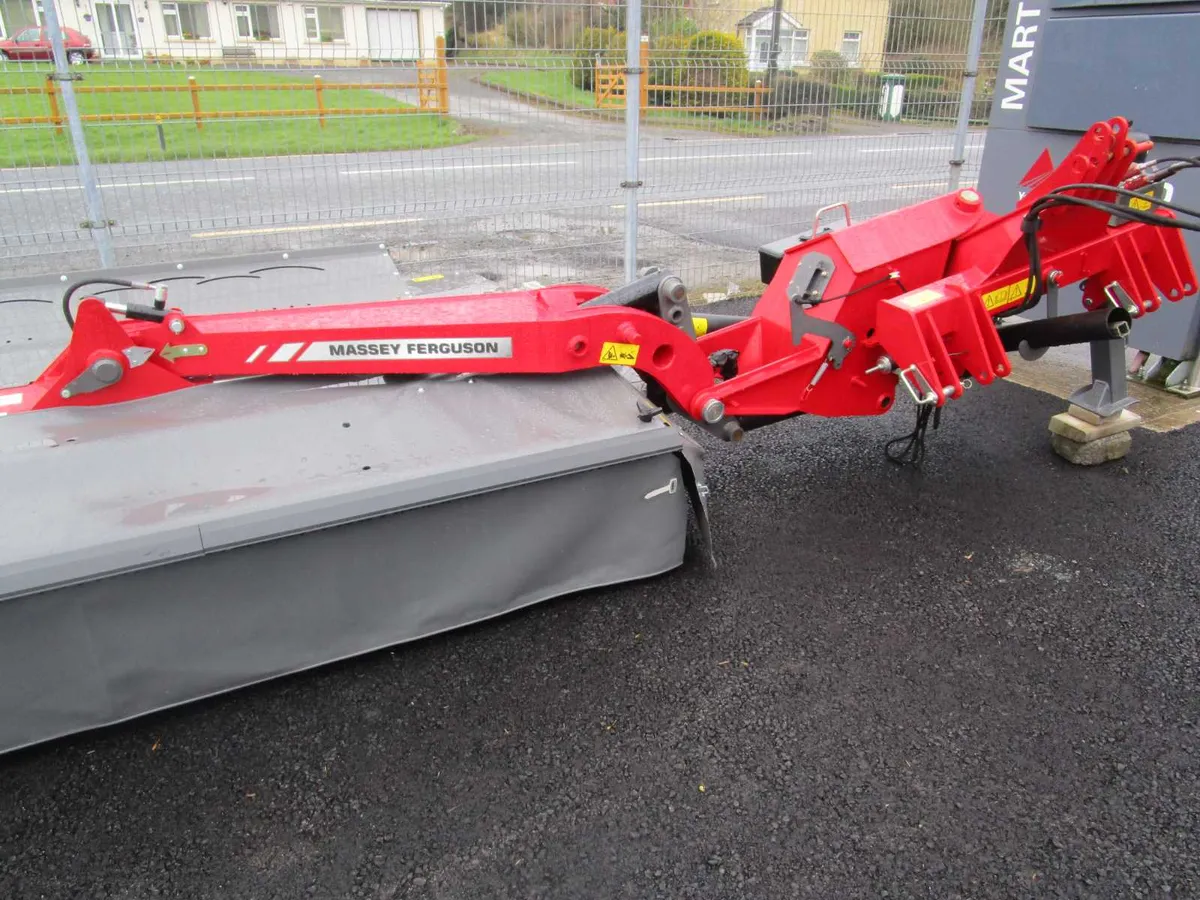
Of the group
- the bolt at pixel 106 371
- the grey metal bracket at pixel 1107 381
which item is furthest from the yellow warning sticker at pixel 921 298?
the bolt at pixel 106 371

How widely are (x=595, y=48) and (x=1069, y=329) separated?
10.7ft

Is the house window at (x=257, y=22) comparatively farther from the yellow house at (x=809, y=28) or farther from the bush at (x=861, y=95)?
the bush at (x=861, y=95)

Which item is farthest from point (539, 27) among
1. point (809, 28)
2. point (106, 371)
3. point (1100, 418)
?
point (1100, 418)

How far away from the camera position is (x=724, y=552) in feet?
11.1

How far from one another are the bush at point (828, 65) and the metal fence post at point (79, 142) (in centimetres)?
458

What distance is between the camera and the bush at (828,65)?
6245 mm

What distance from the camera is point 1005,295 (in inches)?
124

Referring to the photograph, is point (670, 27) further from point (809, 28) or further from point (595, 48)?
point (809, 28)

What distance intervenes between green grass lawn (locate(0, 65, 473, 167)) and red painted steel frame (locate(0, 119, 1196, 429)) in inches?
98.5

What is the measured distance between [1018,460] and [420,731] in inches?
121

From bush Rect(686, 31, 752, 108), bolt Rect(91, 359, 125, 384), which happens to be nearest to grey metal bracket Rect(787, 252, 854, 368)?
bolt Rect(91, 359, 125, 384)

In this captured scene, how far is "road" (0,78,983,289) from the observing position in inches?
220

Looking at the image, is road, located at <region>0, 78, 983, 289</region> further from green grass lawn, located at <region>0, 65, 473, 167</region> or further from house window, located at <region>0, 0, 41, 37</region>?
house window, located at <region>0, 0, 41, 37</region>

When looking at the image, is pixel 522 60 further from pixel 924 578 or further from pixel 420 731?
pixel 420 731
